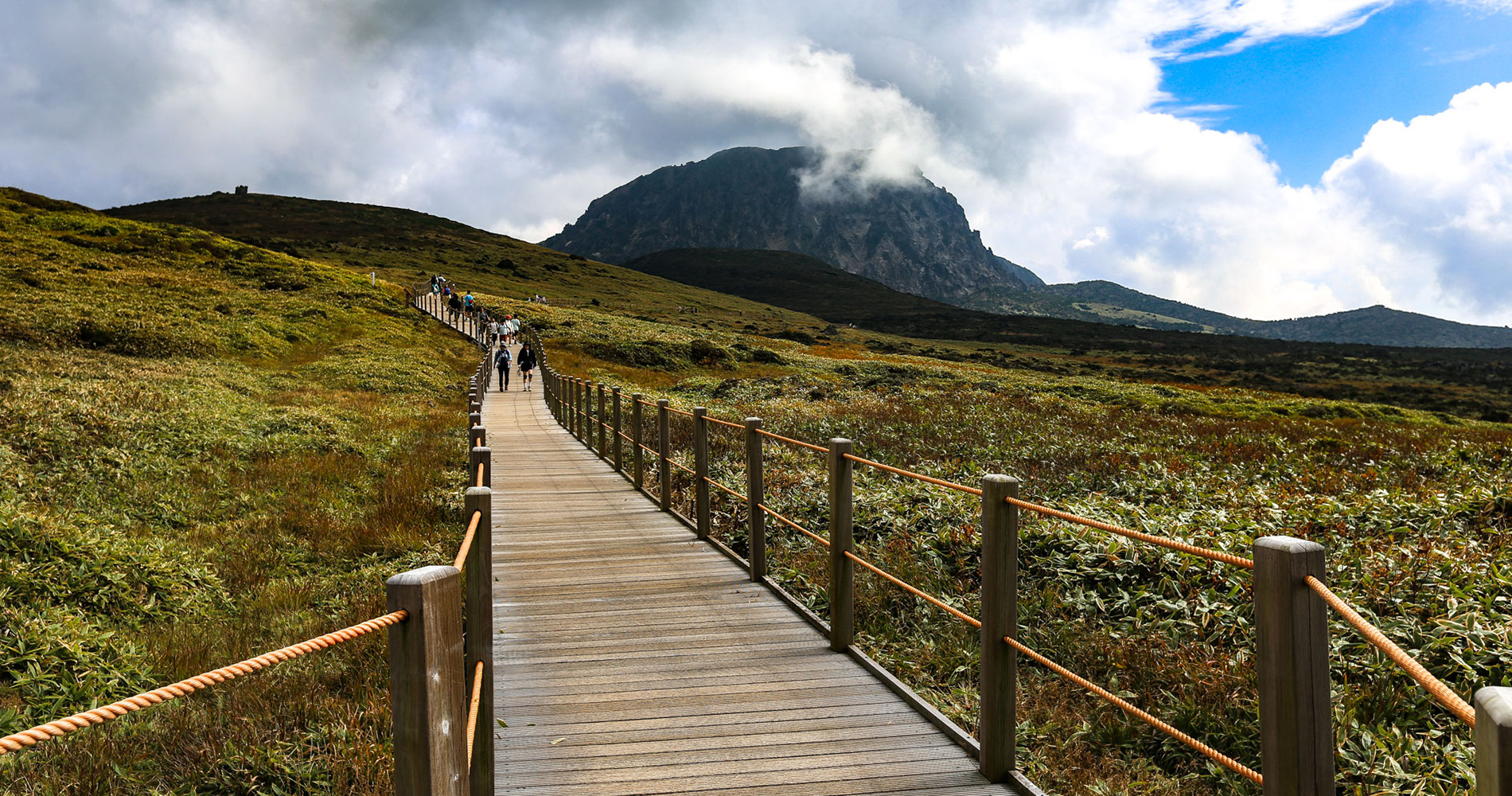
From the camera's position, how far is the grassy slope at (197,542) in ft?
13.7

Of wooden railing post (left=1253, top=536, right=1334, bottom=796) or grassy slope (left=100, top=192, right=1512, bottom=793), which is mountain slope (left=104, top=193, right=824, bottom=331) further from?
wooden railing post (left=1253, top=536, right=1334, bottom=796)

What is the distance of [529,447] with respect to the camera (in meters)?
16.8

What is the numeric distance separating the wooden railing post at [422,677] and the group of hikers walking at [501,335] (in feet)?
94.4

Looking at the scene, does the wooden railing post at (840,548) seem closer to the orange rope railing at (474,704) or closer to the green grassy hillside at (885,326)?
the orange rope railing at (474,704)

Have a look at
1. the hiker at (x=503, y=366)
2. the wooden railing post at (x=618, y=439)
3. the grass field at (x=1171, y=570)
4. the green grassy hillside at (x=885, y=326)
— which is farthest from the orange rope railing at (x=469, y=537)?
the green grassy hillside at (x=885, y=326)

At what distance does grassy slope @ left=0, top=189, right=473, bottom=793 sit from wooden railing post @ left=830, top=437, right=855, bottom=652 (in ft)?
8.71

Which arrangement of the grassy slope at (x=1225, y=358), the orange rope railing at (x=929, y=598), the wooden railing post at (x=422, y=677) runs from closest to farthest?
1. the wooden railing post at (x=422, y=677)
2. the orange rope railing at (x=929, y=598)
3. the grassy slope at (x=1225, y=358)

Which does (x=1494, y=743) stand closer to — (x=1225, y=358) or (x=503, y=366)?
(x=503, y=366)

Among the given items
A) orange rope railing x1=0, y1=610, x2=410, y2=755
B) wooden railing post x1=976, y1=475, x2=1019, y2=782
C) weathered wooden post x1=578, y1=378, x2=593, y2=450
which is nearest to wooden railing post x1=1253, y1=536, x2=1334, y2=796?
wooden railing post x1=976, y1=475, x2=1019, y2=782

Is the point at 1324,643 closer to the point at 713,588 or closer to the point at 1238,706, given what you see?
the point at 1238,706

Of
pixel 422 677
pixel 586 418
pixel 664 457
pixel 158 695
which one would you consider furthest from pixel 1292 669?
pixel 586 418

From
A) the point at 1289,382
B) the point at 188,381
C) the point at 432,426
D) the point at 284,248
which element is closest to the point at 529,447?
the point at 432,426

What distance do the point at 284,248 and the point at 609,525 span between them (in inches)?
3400

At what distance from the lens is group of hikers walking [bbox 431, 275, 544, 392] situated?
30.9 meters
